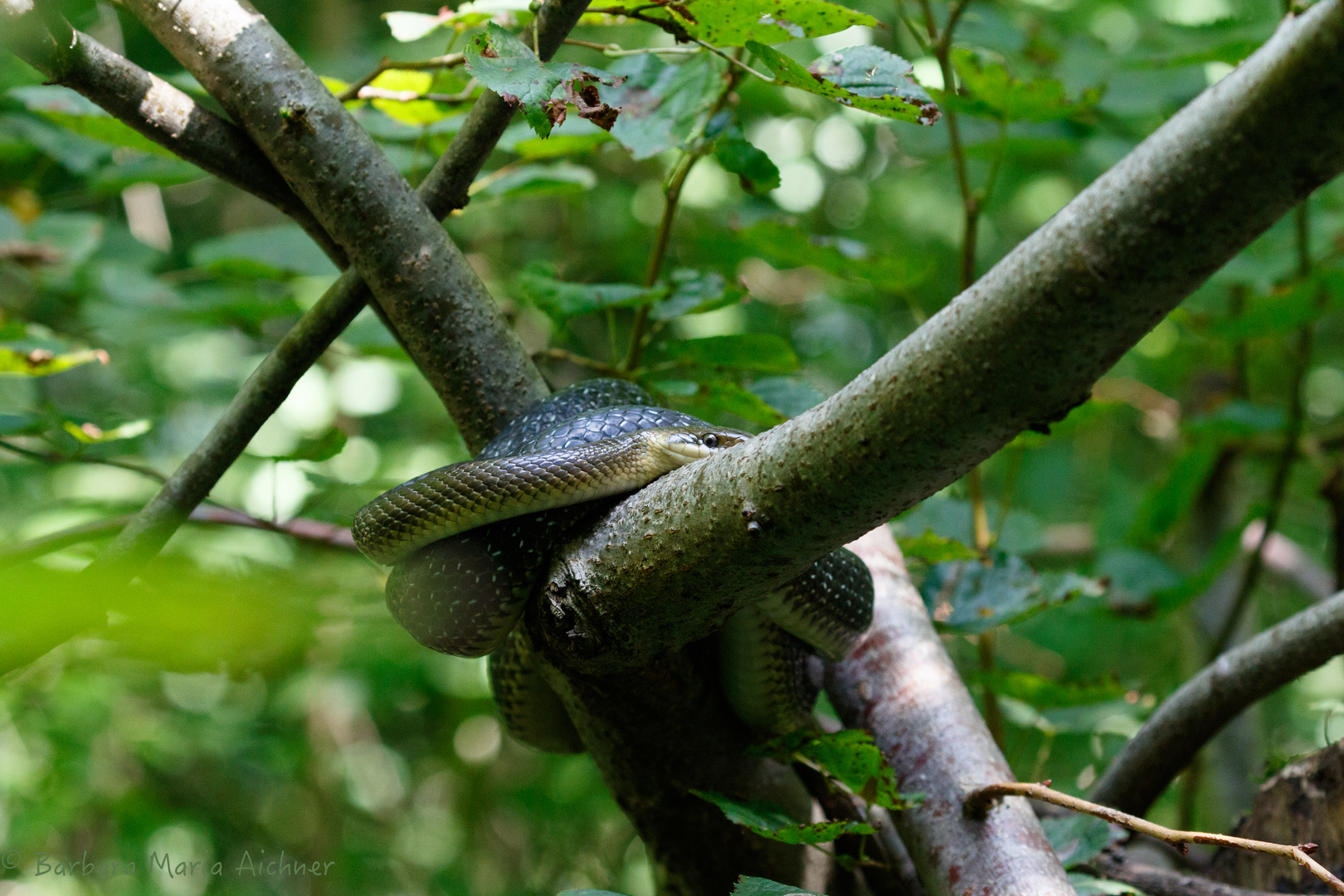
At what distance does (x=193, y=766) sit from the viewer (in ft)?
A: 21.0

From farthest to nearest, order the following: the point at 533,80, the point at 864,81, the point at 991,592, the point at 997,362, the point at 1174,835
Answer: the point at 991,592, the point at 864,81, the point at 533,80, the point at 1174,835, the point at 997,362

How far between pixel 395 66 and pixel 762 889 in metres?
1.74

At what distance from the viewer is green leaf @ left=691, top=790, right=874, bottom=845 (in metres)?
1.48

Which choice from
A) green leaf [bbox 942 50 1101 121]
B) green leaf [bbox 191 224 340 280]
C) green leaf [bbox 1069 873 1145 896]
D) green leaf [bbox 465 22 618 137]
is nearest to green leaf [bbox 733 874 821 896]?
green leaf [bbox 1069 873 1145 896]

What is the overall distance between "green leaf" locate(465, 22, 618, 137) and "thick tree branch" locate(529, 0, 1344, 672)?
1.90 feet

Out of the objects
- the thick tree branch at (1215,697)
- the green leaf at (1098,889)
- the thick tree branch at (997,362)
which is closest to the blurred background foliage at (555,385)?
the thick tree branch at (1215,697)

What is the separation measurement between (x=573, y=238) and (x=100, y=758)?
425 cm

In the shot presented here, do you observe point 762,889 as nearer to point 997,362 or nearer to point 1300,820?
point 997,362

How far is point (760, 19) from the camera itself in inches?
60.7

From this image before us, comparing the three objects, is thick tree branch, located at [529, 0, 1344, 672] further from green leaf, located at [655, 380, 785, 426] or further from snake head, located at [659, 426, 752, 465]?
green leaf, located at [655, 380, 785, 426]

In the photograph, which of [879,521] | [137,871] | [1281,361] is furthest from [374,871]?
[1281,361]

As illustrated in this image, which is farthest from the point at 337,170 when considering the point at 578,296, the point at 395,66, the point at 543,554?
the point at 543,554

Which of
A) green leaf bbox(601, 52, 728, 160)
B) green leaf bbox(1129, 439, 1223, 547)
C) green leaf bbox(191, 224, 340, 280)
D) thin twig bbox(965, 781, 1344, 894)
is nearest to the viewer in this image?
thin twig bbox(965, 781, 1344, 894)

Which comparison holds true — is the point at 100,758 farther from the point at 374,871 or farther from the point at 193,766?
the point at 374,871
